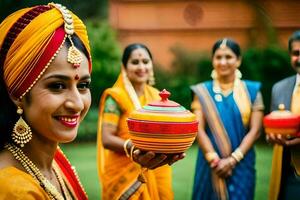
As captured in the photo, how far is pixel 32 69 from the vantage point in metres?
1.57

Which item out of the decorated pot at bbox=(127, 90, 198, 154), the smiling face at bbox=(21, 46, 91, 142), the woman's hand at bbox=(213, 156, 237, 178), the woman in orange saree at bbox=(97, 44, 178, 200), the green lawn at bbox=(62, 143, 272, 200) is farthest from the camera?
the green lawn at bbox=(62, 143, 272, 200)

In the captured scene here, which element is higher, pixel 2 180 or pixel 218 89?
pixel 2 180

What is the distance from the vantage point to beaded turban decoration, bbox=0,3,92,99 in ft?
5.14

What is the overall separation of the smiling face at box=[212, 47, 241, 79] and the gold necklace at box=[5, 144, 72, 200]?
269 cm

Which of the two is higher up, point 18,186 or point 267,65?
point 18,186

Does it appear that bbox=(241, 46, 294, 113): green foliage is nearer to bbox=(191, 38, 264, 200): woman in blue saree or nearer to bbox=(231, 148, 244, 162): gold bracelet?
bbox=(191, 38, 264, 200): woman in blue saree

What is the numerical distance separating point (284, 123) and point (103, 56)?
724 cm

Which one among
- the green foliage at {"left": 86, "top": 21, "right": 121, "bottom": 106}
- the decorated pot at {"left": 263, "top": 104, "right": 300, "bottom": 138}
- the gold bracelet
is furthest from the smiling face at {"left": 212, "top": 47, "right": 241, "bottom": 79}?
the green foliage at {"left": 86, "top": 21, "right": 121, "bottom": 106}

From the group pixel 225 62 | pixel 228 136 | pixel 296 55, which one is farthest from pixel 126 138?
pixel 296 55

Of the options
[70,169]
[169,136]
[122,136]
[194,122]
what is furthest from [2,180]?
[122,136]

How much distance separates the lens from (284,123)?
11.3 feet

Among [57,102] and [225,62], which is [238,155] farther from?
[57,102]

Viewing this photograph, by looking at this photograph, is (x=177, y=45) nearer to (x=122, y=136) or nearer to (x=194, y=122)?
(x=122, y=136)

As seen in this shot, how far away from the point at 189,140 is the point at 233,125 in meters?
2.28
